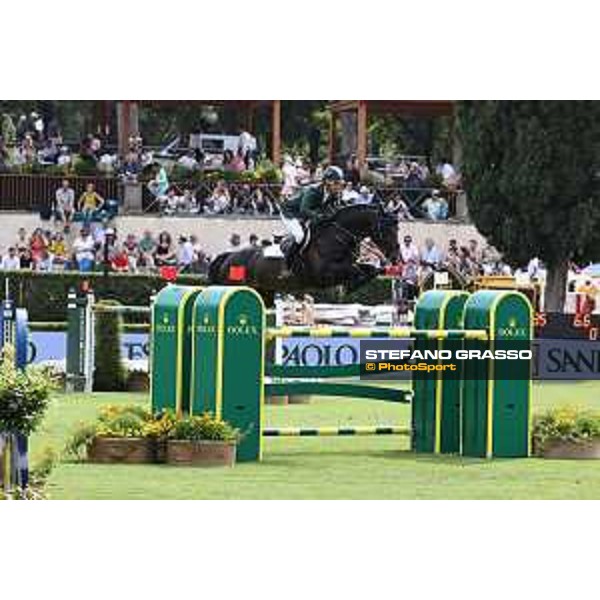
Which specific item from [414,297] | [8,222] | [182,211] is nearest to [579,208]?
[414,297]

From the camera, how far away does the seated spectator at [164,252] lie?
73.5 ft

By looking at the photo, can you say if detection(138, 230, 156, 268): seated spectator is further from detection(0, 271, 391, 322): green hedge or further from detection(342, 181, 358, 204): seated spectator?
detection(342, 181, 358, 204): seated spectator

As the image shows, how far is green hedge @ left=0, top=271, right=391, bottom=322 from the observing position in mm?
22625

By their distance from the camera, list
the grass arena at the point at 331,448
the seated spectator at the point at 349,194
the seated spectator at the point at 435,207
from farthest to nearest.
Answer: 1. the seated spectator at the point at 435,207
2. the seated spectator at the point at 349,194
3. the grass arena at the point at 331,448

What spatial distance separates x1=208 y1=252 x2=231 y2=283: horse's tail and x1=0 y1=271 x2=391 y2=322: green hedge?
0.79 metres

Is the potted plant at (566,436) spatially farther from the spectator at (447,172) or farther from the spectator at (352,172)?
the spectator at (447,172)

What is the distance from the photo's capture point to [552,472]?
12266 millimetres

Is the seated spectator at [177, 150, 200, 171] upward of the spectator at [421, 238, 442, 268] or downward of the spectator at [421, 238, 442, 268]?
upward

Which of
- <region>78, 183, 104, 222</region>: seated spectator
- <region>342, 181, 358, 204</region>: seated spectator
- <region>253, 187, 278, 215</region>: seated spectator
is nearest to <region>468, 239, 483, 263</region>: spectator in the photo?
<region>342, 181, 358, 204</region>: seated spectator

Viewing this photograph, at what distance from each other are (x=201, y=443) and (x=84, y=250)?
10907 mm

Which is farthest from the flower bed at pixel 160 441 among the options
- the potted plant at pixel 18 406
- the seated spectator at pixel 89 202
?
the seated spectator at pixel 89 202

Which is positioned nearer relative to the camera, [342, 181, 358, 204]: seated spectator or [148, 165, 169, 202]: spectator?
[342, 181, 358, 204]: seated spectator

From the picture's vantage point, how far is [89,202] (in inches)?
896

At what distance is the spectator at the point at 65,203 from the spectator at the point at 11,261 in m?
0.78
